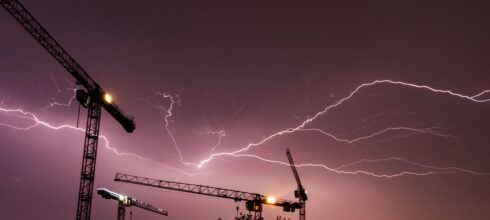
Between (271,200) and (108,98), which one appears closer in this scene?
(108,98)

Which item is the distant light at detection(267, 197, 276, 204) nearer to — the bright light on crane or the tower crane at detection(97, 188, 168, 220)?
the bright light on crane

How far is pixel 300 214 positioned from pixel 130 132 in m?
28.4

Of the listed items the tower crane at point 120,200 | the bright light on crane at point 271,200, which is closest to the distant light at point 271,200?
the bright light on crane at point 271,200

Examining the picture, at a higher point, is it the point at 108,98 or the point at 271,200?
the point at 108,98

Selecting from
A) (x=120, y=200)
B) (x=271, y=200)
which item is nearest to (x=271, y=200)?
(x=271, y=200)

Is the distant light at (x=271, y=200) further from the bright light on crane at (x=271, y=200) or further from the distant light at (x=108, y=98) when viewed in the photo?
the distant light at (x=108, y=98)

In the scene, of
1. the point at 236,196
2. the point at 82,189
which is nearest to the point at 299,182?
the point at 236,196

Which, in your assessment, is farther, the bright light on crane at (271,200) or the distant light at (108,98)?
the bright light on crane at (271,200)

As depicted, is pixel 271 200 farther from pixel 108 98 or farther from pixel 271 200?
pixel 108 98

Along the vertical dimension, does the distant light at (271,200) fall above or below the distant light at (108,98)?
below

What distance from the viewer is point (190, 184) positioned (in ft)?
226

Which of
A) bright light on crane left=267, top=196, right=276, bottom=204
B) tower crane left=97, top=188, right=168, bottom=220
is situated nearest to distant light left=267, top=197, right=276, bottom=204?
bright light on crane left=267, top=196, right=276, bottom=204

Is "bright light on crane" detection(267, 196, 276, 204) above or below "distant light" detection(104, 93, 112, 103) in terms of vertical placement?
below

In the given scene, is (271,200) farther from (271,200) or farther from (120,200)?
(120,200)
